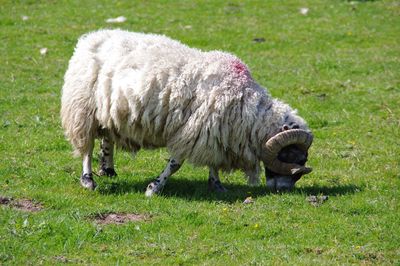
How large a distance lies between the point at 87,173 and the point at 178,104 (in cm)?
175

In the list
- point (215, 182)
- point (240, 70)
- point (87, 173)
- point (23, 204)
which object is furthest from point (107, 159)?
point (240, 70)

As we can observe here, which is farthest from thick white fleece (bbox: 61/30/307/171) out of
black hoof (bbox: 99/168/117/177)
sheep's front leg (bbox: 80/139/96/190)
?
black hoof (bbox: 99/168/117/177)

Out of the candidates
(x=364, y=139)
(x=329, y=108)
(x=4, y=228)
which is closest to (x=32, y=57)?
(x=329, y=108)

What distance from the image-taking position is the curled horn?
10344mm

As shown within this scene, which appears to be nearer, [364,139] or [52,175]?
[52,175]

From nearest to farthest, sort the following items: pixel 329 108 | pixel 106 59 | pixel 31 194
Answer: pixel 31 194, pixel 106 59, pixel 329 108

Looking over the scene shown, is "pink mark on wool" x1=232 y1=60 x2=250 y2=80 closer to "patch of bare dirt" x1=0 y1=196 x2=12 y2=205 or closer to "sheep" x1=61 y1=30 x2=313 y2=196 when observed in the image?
"sheep" x1=61 y1=30 x2=313 y2=196

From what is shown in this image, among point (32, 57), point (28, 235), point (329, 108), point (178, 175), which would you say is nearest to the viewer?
point (28, 235)

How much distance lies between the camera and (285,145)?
34.2 feet

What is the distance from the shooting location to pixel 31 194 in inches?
398

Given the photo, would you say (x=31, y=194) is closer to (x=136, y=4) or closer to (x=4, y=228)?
(x=4, y=228)

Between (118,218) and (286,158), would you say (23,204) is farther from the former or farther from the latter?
(286,158)

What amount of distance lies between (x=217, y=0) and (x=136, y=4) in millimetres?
2495

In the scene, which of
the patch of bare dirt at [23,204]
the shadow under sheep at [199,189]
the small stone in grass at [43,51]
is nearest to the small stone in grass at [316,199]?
the shadow under sheep at [199,189]
